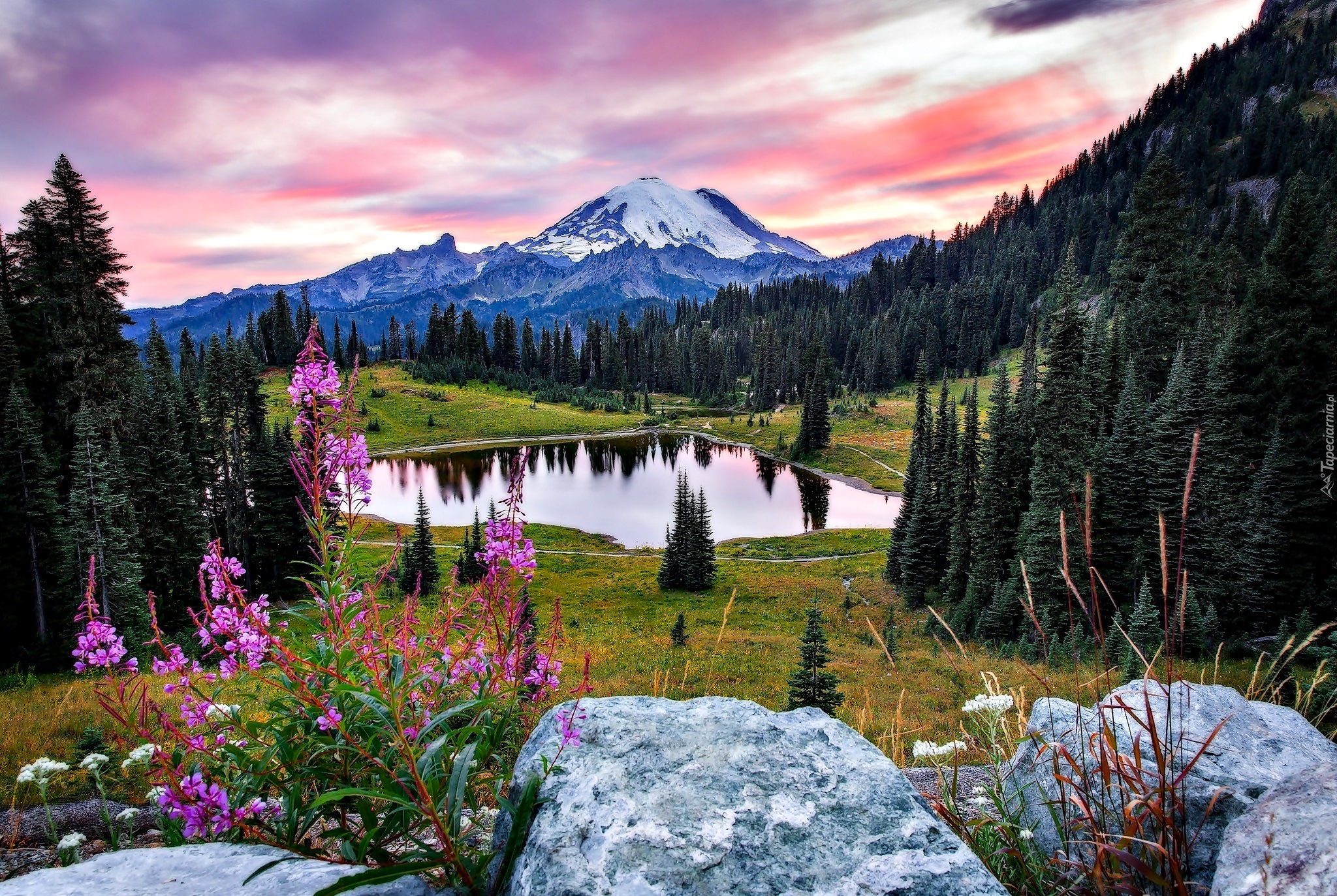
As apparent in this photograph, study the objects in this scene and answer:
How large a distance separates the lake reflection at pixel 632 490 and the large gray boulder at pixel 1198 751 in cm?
5430

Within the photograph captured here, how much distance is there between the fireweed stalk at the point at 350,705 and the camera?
2.47 metres

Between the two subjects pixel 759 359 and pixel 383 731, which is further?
pixel 759 359

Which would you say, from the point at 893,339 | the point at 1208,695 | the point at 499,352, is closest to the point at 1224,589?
the point at 1208,695

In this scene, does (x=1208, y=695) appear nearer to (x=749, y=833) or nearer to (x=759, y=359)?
(x=749, y=833)

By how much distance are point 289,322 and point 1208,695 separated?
523 feet

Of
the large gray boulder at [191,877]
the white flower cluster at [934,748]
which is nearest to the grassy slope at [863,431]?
the white flower cluster at [934,748]

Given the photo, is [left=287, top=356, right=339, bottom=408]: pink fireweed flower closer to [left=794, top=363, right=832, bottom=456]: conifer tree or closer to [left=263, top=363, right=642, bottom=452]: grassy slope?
[left=794, top=363, right=832, bottom=456]: conifer tree

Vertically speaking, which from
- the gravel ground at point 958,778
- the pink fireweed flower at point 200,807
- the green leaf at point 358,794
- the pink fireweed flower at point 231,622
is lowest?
the gravel ground at point 958,778

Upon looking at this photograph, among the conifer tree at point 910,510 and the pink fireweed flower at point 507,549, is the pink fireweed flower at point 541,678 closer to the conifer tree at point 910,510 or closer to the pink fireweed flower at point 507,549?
the pink fireweed flower at point 507,549

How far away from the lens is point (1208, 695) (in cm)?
393

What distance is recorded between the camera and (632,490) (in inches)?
3204

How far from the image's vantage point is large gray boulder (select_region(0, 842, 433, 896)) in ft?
6.83

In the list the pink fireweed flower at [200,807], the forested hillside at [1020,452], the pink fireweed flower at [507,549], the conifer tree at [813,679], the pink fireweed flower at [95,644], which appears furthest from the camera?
the forested hillside at [1020,452]

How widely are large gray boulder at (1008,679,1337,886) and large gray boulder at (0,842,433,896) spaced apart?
286 cm
